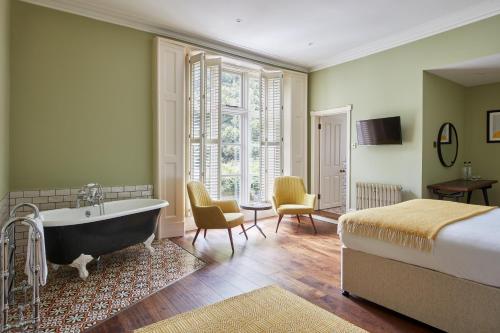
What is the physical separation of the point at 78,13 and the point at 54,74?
0.85 m

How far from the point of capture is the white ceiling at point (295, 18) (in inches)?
147

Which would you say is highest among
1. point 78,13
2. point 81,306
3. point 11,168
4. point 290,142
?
point 78,13

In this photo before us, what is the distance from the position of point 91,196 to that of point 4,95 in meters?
1.38

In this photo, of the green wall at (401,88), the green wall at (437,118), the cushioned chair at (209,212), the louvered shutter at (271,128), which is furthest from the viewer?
the louvered shutter at (271,128)

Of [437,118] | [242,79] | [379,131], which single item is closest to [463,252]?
[379,131]

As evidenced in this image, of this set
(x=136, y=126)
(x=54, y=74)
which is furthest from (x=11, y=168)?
(x=136, y=126)

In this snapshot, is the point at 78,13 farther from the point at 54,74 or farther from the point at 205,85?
the point at 205,85

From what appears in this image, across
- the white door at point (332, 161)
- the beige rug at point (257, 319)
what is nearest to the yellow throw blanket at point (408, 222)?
the beige rug at point (257, 319)

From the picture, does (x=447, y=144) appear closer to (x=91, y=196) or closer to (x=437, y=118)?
(x=437, y=118)

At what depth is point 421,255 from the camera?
6.96ft

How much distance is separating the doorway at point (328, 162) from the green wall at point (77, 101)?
3.50m

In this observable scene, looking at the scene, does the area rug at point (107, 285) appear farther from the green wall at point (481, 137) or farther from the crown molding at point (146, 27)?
the green wall at point (481, 137)

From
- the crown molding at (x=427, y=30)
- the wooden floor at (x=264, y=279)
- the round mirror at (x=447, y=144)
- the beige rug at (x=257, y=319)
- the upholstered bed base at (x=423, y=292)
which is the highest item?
the crown molding at (x=427, y=30)

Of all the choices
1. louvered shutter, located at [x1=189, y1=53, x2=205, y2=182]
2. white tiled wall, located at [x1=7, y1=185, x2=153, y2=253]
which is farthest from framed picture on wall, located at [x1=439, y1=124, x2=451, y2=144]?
white tiled wall, located at [x1=7, y1=185, x2=153, y2=253]
